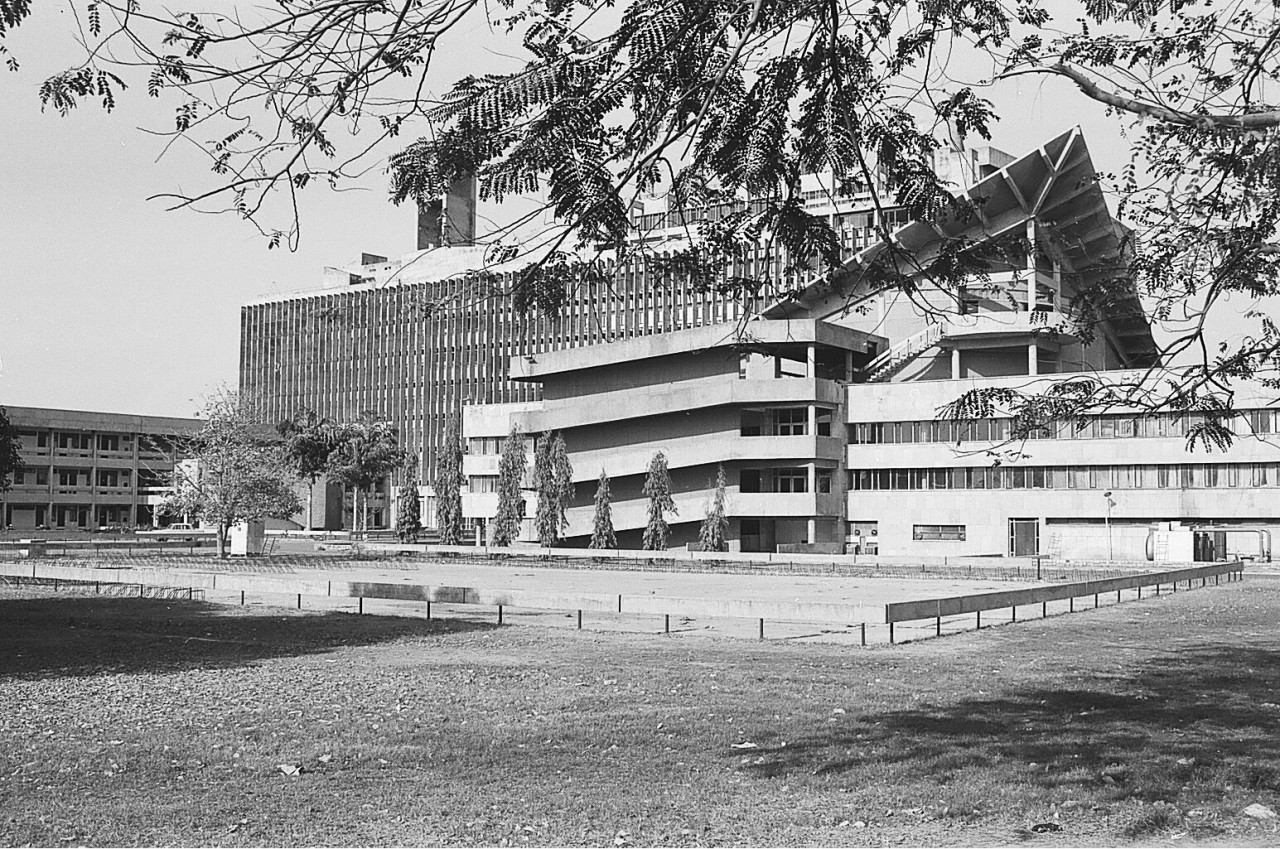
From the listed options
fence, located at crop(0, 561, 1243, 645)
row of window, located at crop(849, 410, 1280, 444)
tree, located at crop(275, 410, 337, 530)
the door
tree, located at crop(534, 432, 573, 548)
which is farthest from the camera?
tree, located at crop(275, 410, 337, 530)

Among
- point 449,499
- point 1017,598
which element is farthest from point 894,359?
point 1017,598

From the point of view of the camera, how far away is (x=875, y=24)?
Result: 10.6 m

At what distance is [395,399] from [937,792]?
148 metres

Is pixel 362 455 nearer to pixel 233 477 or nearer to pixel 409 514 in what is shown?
pixel 409 514

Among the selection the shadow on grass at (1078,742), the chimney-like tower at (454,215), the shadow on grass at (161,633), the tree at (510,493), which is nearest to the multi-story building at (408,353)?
the tree at (510,493)

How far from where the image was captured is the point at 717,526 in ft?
234

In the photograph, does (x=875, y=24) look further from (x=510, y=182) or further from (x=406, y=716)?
(x=406, y=716)

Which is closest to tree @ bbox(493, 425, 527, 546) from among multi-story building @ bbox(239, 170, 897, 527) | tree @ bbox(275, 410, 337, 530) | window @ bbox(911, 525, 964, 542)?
window @ bbox(911, 525, 964, 542)

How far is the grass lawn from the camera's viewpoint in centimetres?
874

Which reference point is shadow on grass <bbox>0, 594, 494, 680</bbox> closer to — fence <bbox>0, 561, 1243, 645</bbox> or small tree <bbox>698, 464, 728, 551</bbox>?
fence <bbox>0, 561, 1243, 645</bbox>

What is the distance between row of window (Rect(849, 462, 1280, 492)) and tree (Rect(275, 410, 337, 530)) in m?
55.5

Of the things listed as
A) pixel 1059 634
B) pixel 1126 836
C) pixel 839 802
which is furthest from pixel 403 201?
pixel 1059 634

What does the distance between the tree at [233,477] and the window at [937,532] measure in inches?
1374

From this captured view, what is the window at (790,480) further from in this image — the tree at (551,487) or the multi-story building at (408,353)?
the multi-story building at (408,353)
